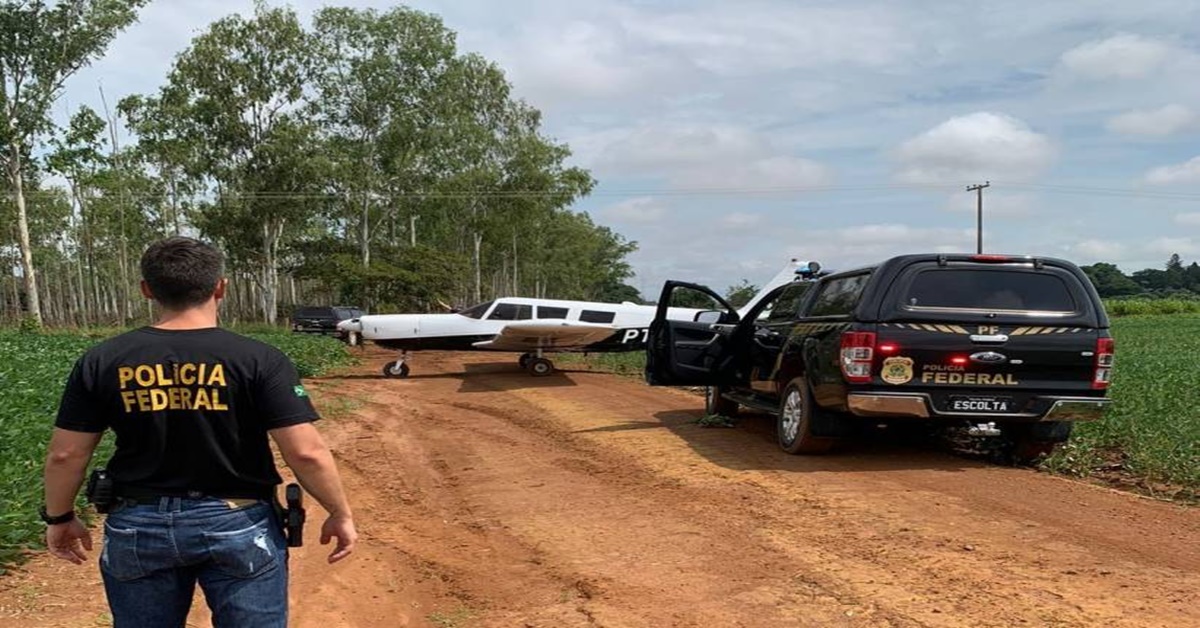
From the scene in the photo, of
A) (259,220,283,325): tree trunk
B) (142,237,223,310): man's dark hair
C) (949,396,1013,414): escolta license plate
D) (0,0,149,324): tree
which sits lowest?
(949,396,1013,414): escolta license plate

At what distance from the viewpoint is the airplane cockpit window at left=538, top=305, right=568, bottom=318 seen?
19.7 metres

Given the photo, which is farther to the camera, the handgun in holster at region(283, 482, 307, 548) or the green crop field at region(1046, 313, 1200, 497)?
the green crop field at region(1046, 313, 1200, 497)

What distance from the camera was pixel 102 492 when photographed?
242cm

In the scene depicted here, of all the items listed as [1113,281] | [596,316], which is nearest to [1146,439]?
[596,316]

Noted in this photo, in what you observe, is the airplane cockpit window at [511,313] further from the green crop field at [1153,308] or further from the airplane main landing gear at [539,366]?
the green crop field at [1153,308]

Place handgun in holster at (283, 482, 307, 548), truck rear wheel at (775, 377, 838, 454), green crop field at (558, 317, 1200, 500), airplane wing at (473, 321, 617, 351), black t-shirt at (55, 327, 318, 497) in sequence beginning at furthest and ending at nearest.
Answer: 1. airplane wing at (473, 321, 617, 351)
2. truck rear wheel at (775, 377, 838, 454)
3. green crop field at (558, 317, 1200, 500)
4. handgun in holster at (283, 482, 307, 548)
5. black t-shirt at (55, 327, 318, 497)

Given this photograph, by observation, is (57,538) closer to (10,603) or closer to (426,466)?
(10,603)

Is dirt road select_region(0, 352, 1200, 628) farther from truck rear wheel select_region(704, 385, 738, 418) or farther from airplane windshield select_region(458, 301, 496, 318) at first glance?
airplane windshield select_region(458, 301, 496, 318)

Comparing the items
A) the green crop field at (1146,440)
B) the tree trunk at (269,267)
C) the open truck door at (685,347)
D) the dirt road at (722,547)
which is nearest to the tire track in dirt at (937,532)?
the dirt road at (722,547)

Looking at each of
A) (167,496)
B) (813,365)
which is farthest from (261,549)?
(813,365)

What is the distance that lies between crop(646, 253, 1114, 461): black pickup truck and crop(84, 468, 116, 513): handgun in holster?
5.68m

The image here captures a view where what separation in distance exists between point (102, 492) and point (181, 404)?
0.35 metres

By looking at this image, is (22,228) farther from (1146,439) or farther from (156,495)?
(1146,439)

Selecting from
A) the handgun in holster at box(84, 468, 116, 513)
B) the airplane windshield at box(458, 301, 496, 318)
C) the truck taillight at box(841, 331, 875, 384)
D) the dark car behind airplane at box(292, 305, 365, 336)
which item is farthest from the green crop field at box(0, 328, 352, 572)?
the dark car behind airplane at box(292, 305, 365, 336)
